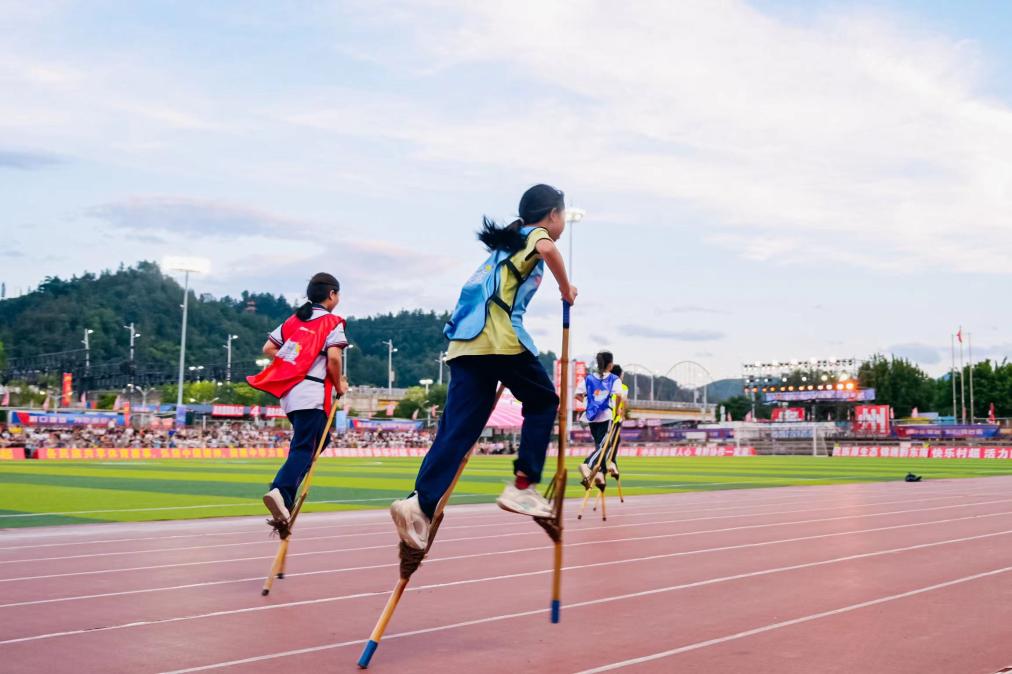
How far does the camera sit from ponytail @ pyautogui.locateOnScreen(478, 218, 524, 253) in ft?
17.2

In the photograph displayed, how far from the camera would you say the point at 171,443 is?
5691 centimetres

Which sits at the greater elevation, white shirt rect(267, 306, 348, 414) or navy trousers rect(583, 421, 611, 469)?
white shirt rect(267, 306, 348, 414)

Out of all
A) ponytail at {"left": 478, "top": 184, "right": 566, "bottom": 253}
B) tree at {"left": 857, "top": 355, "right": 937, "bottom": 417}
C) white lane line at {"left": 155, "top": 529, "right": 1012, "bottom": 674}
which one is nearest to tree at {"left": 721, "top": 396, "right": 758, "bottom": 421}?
tree at {"left": 857, "top": 355, "right": 937, "bottom": 417}

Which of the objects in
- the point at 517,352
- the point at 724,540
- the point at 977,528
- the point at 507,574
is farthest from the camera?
the point at 977,528

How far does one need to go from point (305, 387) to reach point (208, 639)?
2880 mm

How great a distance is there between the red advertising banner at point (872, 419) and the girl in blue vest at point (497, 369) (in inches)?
3633

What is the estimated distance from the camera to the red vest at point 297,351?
25.6 ft

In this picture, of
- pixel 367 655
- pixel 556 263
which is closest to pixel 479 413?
pixel 556 263

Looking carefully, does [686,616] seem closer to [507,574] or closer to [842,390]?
[507,574]

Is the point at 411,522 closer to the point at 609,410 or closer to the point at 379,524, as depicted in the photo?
the point at 379,524

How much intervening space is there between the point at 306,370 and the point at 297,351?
0.16m

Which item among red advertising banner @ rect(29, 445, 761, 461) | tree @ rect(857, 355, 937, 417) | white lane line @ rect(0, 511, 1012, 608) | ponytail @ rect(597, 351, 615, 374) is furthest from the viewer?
tree @ rect(857, 355, 937, 417)

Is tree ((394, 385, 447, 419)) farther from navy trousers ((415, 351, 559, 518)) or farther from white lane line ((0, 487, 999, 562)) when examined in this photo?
navy trousers ((415, 351, 559, 518))

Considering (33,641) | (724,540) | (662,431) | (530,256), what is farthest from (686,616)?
(662,431)
